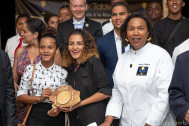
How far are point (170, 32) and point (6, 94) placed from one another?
2.62m

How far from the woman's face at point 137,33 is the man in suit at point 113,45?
70cm

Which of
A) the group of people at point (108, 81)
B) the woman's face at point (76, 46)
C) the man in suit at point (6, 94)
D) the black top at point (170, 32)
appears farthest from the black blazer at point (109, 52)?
the man in suit at point (6, 94)

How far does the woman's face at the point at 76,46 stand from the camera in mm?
3408

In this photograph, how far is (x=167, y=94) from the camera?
2855 mm

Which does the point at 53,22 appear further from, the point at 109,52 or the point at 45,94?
the point at 45,94

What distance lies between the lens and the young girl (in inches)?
133

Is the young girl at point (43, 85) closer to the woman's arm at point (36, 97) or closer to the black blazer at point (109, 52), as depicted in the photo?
the woman's arm at point (36, 97)

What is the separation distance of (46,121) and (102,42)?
123 centimetres

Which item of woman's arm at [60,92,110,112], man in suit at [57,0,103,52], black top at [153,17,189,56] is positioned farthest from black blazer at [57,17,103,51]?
woman's arm at [60,92,110,112]

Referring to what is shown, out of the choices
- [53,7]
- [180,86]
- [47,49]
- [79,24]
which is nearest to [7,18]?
[53,7]

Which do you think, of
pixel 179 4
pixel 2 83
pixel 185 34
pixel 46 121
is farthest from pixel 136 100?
pixel 179 4

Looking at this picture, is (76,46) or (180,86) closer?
(180,86)

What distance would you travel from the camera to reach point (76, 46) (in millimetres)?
3428

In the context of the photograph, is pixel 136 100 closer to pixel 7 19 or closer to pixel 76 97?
pixel 76 97
